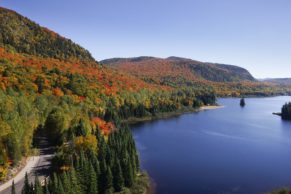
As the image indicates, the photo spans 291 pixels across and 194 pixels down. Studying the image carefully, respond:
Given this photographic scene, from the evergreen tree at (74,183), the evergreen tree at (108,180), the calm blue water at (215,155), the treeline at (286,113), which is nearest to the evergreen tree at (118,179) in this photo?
the evergreen tree at (108,180)

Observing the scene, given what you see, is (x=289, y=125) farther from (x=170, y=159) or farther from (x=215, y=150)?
(x=170, y=159)

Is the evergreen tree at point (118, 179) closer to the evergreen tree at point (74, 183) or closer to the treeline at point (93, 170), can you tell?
the treeline at point (93, 170)

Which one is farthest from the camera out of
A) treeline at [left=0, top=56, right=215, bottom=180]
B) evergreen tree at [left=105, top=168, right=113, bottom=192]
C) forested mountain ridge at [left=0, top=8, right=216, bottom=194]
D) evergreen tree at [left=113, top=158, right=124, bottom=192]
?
treeline at [left=0, top=56, right=215, bottom=180]

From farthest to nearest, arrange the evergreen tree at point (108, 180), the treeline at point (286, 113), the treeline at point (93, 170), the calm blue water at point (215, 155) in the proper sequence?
1. the treeline at point (286, 113)
2. the calm blue water at point (215, 155)
3. the evergreen tree at point (108, 180)
4. the treeline at point (93, 170)

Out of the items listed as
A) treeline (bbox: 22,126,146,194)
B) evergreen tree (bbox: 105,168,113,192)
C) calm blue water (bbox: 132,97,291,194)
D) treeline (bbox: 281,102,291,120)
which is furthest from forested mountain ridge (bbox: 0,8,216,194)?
treeline (bbox: 281,102,291,120)

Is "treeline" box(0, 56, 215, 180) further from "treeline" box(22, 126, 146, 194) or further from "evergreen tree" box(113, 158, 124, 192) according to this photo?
"evergreen tree" box(113, 158, 124, 192)

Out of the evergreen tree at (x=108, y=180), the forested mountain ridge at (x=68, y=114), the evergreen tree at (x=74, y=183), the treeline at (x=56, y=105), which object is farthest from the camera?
the treeline at (x=56, y=105)
